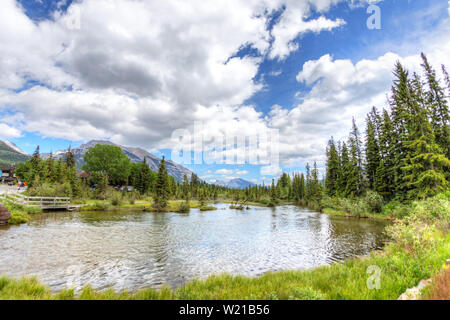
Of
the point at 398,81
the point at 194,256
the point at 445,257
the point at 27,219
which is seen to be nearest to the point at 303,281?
the point at 445,257

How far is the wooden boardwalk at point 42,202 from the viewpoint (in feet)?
103

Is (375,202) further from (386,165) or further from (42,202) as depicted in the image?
(42,202)

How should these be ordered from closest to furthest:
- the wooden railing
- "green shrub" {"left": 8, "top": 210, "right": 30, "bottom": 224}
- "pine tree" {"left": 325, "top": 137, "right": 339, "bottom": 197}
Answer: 1. "green shrub" {"left": 8, "top": 210, "right": 30, "bottom": 224}
2. the wooden railing
3. "pine tree" {"left": 325, "top": 137, "right": 339, "bottom": 197}

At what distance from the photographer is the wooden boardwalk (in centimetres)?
3137

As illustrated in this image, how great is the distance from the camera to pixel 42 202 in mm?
36062

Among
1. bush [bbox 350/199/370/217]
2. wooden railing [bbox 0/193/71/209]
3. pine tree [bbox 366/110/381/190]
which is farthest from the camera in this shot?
pine tree [bbox 366/110/381/190]

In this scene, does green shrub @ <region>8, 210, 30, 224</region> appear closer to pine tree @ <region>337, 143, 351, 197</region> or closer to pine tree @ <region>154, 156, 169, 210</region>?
pine tree @ <region>154, 156, 169, 210</region>

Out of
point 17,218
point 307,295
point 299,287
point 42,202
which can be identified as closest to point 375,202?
point 299,287

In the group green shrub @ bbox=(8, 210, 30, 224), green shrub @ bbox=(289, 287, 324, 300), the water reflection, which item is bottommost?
the water reflection

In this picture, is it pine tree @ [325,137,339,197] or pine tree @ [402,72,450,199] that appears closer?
pine tree @ [402,72,450,199]

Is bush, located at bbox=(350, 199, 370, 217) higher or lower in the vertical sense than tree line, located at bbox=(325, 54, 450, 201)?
lower

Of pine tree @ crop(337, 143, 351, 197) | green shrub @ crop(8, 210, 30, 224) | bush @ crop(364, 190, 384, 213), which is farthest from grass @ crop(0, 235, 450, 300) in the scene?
pine tree @ crop(337, 143, 351, 197)
